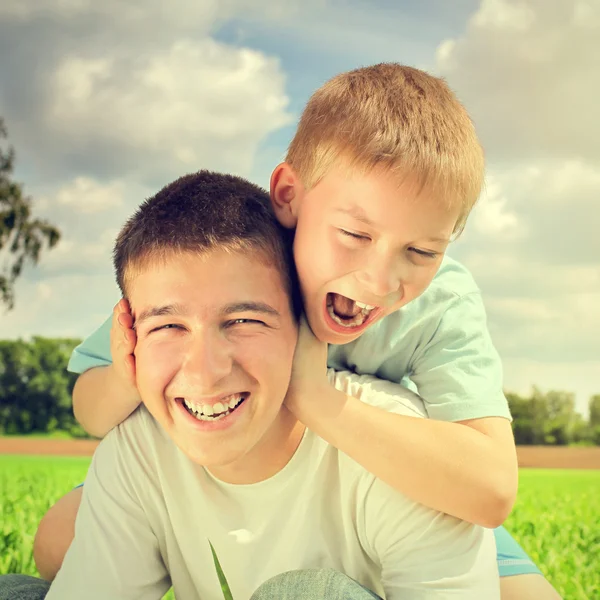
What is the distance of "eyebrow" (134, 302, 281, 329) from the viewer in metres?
2.42

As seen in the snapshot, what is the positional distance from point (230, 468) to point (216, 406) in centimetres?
39

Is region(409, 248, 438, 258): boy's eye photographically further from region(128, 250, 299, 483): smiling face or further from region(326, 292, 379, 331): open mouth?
region(128, 250, 299, 483): smiling face

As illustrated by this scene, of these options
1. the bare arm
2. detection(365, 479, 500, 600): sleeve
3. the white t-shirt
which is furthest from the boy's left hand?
the bare arm

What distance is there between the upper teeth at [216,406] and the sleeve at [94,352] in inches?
35.0

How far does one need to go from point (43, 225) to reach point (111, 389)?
70.2 ft

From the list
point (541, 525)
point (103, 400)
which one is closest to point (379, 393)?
point (103, 400)

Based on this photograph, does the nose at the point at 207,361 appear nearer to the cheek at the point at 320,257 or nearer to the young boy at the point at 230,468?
the young boy at the point at 230,468

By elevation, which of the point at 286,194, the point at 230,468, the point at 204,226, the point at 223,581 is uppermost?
the point at 286,194

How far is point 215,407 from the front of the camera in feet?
7.95

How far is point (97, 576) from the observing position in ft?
8.57

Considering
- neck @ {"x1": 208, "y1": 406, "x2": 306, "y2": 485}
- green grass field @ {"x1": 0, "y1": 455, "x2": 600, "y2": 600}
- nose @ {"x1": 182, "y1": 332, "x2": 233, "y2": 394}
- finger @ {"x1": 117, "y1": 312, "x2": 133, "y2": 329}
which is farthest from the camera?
green grass field @ {"x1": 0, "y1": 455, "x2": 600, "y2": 600}

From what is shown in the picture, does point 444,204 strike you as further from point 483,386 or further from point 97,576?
point 97,576

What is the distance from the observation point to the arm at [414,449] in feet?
7.93

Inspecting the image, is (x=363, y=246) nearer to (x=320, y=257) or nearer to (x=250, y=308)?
(x=320, y=257)
